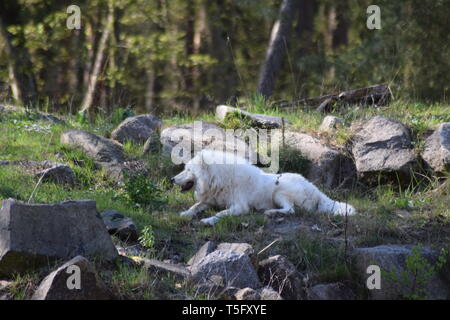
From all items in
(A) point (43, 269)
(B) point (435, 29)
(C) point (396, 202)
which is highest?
(B) point (435, 29)

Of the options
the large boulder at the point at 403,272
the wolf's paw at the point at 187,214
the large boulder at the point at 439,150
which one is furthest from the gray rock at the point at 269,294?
the large boulder at the point at 439,150

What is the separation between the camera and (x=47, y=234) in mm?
5434

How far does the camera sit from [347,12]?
61.1 ft

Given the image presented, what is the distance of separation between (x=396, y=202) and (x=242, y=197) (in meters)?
1.96

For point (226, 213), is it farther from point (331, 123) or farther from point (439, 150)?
point (439, 150)

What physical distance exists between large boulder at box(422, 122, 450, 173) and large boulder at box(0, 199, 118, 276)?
4.96 m

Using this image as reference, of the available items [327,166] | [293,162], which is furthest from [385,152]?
[293,162]

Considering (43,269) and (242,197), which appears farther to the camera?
(242,197)

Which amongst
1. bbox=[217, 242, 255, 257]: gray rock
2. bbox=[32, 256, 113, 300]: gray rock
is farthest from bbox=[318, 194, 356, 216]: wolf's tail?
bbox=[32, 256, 113, 300]: gray rock

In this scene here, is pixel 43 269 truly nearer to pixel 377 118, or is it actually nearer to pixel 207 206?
pixel 207 206

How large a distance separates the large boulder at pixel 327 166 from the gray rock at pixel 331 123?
0.55 meters

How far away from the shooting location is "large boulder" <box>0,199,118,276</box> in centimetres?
524
